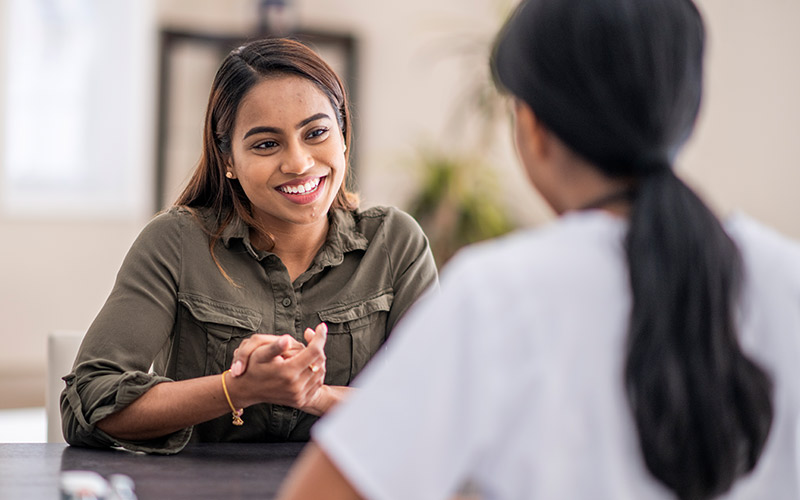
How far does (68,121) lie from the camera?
4812mm

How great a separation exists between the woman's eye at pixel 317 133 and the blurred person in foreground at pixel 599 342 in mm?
914

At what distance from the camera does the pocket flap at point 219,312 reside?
1675 millimetres

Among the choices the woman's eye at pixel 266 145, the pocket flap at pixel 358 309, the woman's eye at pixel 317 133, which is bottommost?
the pocket flap at pixel 358 309

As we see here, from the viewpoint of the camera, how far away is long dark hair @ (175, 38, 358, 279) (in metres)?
1.72

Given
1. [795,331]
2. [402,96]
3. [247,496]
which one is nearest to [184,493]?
[247,496]

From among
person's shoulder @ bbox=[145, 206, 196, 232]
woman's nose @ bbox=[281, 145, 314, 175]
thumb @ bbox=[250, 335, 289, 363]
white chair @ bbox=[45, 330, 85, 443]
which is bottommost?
white chair @ bbox=[45, 330, 85, 443]

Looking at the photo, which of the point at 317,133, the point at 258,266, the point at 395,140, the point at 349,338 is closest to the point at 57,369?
the point at 258,266

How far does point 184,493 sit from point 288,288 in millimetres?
603

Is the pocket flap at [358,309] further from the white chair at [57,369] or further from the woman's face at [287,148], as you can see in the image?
the white chair at [57,369]

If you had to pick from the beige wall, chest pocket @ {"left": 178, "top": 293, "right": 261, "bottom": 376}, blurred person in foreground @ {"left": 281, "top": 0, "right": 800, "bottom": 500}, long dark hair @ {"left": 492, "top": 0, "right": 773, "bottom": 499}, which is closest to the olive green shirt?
chest pocket @ {"left": 178, "top": 293, "right": 261, "bottom": 376}

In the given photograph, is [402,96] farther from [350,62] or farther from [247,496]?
[247,496]

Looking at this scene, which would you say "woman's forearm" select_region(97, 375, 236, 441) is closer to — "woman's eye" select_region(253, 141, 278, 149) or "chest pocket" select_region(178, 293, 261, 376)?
"chest pocket" select_region(178, 293, 261, 376)

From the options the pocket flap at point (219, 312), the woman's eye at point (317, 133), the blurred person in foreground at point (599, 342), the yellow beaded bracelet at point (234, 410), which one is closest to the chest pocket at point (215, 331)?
the pocket flap at point (219, 312)

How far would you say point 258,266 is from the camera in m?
1.75
